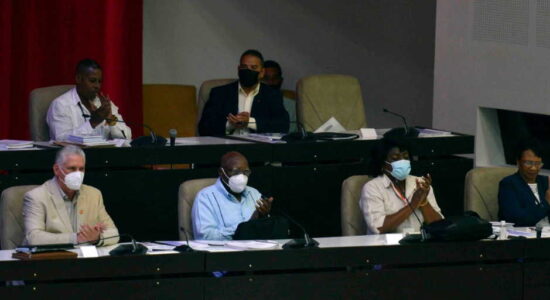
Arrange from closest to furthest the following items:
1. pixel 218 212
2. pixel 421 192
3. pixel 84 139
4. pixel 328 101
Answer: pixel 218 212 → pixel 421 192 → pixel 84 139 → pixel 328 101

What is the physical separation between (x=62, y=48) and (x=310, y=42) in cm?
220

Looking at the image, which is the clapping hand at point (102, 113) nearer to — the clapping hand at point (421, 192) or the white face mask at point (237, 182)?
the white face mask at point (237, 182)

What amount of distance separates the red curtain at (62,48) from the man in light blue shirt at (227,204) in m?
2.99

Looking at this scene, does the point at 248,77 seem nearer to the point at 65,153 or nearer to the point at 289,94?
the point at 289,94

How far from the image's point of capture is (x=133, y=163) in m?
6.57

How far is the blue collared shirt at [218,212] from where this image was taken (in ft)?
18.9

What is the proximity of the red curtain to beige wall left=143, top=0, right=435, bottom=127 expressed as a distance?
2.70 feet

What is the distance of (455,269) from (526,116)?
2.81m

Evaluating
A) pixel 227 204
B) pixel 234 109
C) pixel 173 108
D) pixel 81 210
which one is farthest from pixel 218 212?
pixel 173 108

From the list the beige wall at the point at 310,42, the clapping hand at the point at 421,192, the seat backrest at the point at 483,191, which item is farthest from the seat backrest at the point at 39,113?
the beige wall at the point at 310,42

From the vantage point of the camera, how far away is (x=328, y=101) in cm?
808

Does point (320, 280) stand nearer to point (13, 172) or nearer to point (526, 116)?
point (13, 172)

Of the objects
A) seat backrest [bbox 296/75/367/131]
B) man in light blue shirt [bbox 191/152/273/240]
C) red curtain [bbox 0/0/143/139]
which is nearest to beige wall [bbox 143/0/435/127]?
red curtain [bbox 0/0/143/139]

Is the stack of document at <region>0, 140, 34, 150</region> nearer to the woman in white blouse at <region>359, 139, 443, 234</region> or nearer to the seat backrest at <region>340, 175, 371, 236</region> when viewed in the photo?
the seat backrest at <region>340, 175, 371, 236</region>
